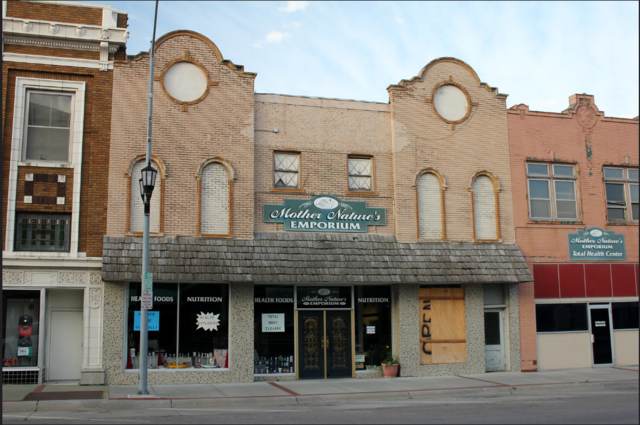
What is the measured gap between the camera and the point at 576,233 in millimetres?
20234

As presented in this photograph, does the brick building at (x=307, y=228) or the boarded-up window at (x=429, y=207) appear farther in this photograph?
the boarded-up window at (x=429, y=207)

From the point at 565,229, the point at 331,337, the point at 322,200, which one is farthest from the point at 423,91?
the point at 331,337

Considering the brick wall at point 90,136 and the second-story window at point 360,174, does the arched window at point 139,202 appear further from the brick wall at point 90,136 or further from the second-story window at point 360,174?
the second-story window at point 360,174

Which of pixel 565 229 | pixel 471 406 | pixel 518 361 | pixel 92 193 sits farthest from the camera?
pixel 565 229

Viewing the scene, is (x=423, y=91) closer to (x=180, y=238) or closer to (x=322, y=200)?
(x=322, y=200)

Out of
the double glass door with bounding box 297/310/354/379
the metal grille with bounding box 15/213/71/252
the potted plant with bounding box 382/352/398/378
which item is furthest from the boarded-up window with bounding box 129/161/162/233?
the potted plant with bounding box 382/352/398/378

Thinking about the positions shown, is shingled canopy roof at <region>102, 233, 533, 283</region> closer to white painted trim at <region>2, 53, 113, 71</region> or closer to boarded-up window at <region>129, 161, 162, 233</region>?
boarded-up window at <region>129, 161, 162, 233</region>

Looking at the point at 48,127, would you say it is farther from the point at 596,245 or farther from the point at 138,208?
the point at 596,245

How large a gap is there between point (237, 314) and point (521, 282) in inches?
357

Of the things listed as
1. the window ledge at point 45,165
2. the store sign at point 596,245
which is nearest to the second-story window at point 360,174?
the store sign at point 596,245

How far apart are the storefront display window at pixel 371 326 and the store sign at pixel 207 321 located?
14.1 feet

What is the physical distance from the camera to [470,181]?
19422 mm

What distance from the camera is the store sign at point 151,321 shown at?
16120 millimetres

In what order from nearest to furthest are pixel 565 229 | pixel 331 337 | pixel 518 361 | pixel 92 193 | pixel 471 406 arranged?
pixel 471 406 < pixel 92 193 < pixel 331 337 < pixel 518 361 < pixel 565 229
